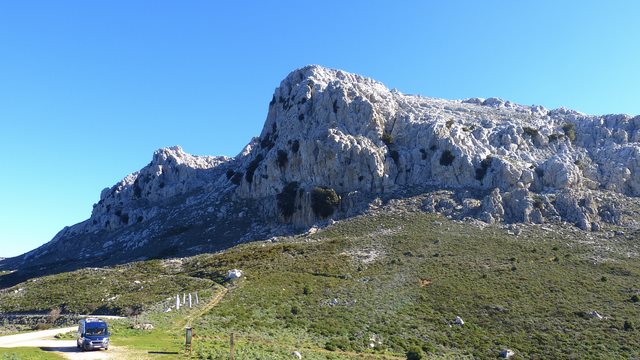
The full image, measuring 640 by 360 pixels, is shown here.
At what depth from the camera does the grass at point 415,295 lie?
42344 mm

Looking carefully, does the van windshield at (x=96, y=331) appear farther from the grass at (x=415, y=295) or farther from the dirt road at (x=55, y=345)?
the grass at (x=415, y=295)

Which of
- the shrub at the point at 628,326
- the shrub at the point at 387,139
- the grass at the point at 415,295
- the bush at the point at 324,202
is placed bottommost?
the shrub at the point at 628,326

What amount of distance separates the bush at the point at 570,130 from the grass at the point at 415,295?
133 feet

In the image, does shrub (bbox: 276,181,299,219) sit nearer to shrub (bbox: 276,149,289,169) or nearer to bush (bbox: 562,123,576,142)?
shrub (bbox: 276,149,289,169)

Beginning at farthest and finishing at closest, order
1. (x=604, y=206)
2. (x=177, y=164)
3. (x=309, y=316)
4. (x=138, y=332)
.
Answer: (x=177, y=164), (x=604, y=206), (x=309, y=316), (x=138, y=332)

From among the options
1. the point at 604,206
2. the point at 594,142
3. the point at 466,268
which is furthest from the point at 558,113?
the point at 466,268

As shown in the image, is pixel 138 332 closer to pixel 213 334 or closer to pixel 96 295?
pixel 213 334

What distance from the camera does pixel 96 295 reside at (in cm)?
6041

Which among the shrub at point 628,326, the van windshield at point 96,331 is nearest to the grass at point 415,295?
the shrub at point 628,326

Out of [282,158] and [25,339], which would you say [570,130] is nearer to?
[282,158]

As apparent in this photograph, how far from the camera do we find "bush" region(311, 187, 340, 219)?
323 ft

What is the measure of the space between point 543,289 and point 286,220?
56.1 metres

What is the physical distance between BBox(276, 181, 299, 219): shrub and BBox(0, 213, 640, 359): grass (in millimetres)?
12900

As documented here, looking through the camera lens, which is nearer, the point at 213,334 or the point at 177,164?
the point at 213,334
